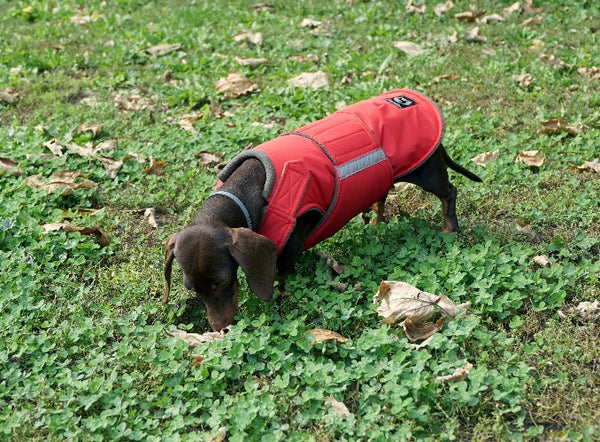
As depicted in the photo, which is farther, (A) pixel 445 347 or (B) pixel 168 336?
(B) pixel 168 336

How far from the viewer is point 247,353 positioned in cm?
359

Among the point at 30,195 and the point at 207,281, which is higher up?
the point at 207,281

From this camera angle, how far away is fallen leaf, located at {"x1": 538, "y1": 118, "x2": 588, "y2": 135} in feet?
18.9

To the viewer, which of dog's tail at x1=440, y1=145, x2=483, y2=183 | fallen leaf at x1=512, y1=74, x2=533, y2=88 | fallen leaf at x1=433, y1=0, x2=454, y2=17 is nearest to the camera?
dog's tail at x1=440, y1=145, x2=483, y2=183

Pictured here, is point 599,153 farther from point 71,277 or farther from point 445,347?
point 71,277

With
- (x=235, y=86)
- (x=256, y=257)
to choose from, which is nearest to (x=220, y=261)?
(x=256, y=257)

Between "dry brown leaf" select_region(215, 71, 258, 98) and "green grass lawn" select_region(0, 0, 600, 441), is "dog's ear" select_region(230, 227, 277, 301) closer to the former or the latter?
"green grass lawn" select_region(0, 0, 600, 441)

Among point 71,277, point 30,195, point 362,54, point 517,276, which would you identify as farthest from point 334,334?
point 362,54

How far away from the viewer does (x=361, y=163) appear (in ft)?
14.2

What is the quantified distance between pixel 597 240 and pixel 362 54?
3.95 metres

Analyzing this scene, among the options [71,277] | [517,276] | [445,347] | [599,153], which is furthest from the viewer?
[599,153]

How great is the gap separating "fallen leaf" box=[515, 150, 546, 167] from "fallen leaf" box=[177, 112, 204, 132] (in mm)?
2793

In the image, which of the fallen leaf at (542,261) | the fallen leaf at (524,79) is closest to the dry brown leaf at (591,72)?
the fallen leaf at (524,79)

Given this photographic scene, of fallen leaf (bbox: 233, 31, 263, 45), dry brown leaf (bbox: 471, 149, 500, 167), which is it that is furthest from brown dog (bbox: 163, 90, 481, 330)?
fallen leaf (bbox: 233, 31, 263, 45)
